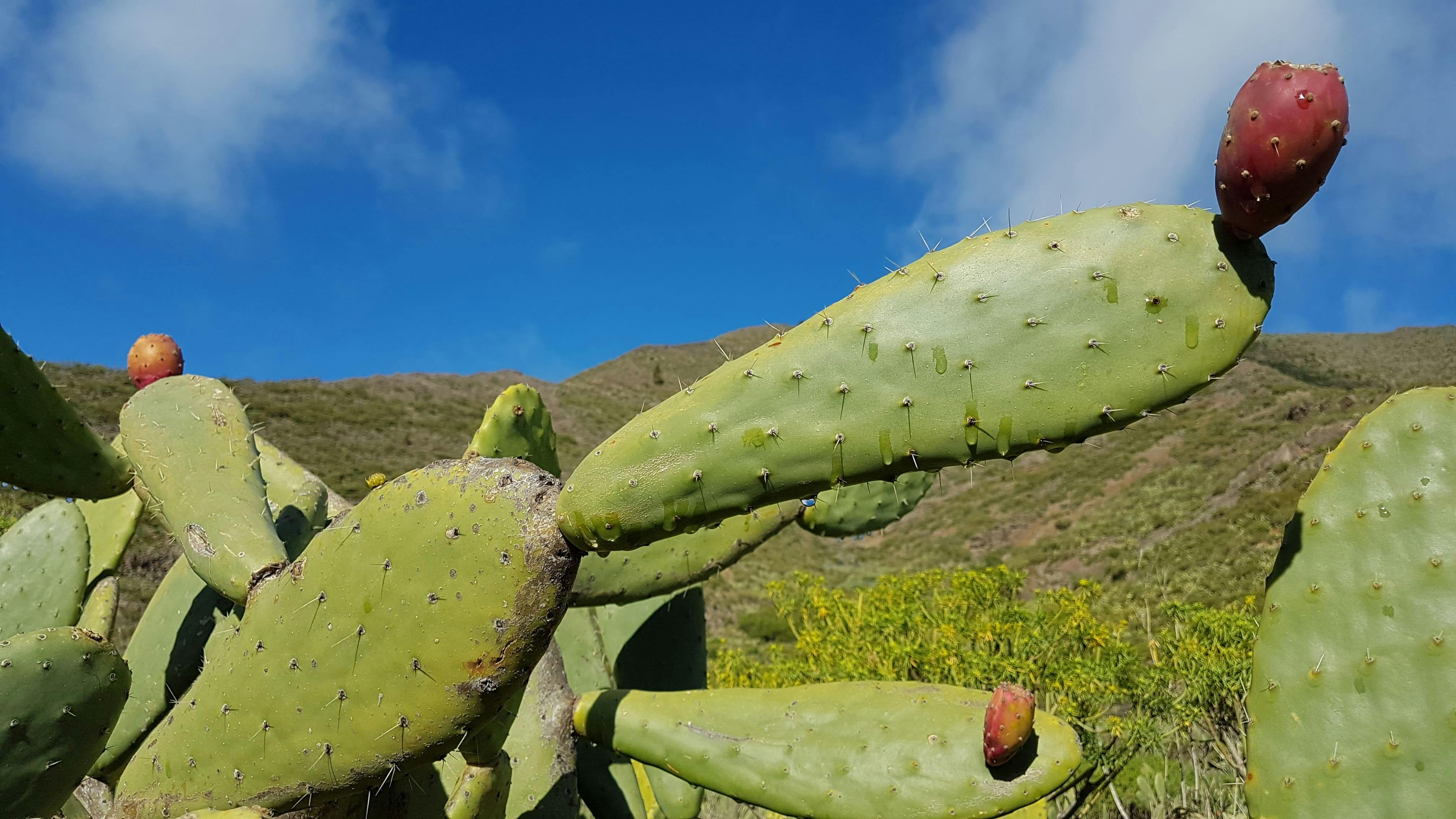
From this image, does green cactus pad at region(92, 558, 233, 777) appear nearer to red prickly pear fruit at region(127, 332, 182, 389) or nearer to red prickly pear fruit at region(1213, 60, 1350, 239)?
red prickly pear fruit at region(127, 332, 182, 389)

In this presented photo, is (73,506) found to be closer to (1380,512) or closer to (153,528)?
(1380,512)

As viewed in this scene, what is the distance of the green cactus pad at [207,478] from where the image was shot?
1992 mm

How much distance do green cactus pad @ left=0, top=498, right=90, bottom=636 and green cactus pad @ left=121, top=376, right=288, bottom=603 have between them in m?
0.45

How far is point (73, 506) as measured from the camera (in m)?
2.97

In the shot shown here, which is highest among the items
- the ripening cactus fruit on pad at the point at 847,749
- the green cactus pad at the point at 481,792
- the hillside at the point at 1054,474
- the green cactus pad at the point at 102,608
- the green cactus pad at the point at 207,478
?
the hillside at the point at 1054,474

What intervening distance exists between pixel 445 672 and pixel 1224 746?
4.36 metres

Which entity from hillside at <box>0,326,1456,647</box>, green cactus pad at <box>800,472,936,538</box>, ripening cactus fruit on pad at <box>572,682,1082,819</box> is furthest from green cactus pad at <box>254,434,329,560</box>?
hillside at <box>0,326,1456,647</box>

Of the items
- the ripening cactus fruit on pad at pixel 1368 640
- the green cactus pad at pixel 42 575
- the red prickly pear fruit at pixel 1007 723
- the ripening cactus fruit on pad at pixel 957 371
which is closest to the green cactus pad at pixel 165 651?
the green cactus pad at pixel 42 575

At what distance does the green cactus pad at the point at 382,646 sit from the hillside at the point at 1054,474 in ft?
26.7

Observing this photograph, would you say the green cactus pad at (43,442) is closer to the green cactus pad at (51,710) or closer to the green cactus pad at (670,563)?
the green cactus pad at (51,710)

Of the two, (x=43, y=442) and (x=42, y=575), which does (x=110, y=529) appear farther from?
(x=43, y=442)

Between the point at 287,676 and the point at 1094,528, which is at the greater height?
the point at 1094,528

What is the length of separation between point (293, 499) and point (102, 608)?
35.3 inches

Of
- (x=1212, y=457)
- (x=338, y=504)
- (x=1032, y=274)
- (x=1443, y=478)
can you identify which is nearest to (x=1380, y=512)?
(x=1443, y=478)
